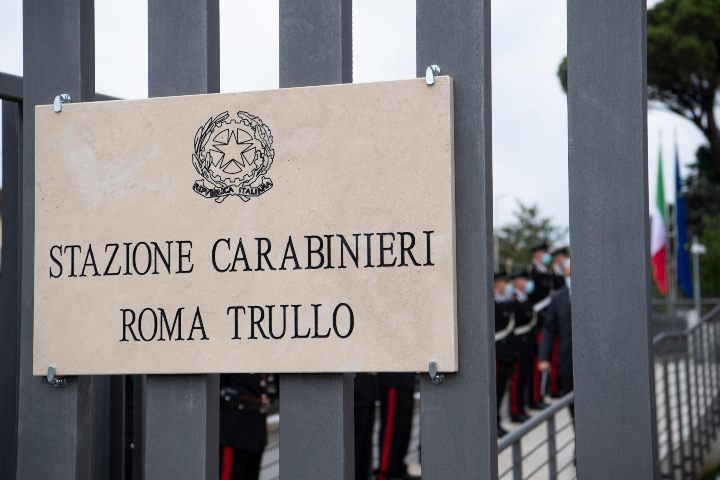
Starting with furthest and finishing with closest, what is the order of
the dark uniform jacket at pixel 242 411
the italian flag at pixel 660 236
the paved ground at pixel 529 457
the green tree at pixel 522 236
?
the green tree at pixel 522 236
the italian flag at pixel 660 236
the paved ground at pixel 529 457
the dark uniform jacket at pixel 242 411

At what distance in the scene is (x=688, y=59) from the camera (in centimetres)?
2475

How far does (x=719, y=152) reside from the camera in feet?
82.3

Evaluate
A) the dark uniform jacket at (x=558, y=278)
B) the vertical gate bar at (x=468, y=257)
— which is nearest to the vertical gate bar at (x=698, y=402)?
the dark uniform jacket at (x=558, y=278)

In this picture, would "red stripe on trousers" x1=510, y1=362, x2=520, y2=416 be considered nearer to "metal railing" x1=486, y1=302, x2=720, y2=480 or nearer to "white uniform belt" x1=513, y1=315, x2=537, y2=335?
"white uniform belt" x1=513, y1=315, x2=537, y2=335

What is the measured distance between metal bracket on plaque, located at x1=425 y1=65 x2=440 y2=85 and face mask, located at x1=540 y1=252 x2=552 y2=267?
10324mm

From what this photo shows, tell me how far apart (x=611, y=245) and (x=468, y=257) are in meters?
0.29

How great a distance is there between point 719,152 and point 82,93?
2501 cm

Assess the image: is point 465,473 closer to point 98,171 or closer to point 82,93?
point 98,171

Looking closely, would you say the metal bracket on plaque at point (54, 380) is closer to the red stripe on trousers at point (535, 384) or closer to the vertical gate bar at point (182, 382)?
the vertical gate bar at point (182, 382)

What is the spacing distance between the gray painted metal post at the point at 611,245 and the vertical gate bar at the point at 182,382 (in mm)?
795

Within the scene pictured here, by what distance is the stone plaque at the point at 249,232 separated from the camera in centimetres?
198

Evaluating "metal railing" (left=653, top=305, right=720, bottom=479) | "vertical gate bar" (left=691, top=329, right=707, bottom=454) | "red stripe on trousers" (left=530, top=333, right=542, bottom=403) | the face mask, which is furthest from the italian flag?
"vertical gate bar" (left=691, top=329, right=707, bottom=454)

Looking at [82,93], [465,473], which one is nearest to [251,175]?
[82,93]

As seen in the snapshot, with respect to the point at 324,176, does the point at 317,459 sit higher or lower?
lower
